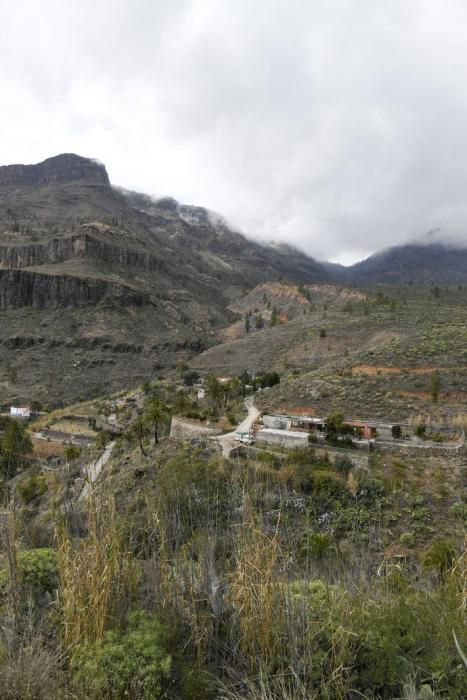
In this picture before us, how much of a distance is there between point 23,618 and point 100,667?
129cm

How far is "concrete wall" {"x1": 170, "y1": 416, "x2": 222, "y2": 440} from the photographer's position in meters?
27.4

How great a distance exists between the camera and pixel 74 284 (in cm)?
10050

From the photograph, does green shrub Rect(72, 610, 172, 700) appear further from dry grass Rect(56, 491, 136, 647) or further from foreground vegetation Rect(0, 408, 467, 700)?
dry grass Rect(56, 491, 136, 647)

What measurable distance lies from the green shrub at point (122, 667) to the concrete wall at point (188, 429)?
2309 cm

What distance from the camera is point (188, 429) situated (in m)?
28.3

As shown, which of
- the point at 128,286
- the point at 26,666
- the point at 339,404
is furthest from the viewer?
the point at 128,286

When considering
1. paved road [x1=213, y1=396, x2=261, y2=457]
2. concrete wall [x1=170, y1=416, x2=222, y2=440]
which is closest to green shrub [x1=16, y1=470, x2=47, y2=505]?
concrete wall [x1=170, y1=416, x2=222, y2=440]

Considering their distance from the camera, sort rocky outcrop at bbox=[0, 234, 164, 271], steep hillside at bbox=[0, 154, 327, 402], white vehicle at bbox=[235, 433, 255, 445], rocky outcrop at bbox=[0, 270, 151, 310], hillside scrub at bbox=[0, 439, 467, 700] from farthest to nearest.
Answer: rocky outcrop at bbox=[0, 234, 164, 271] → rocky outcrop at bbox=[0, 270, 151, 310] → steep hillside at bbox=[0, 154, 327, 402] → white vehicle at bbox=[235, 433, 255, 445] → hillside scrub at bbox=[0, 439, 467, 700]

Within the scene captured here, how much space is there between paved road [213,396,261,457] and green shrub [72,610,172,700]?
715 inches

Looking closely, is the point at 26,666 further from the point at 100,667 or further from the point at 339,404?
the point at 339,404

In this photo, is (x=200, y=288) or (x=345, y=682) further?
(x=200, y=288)

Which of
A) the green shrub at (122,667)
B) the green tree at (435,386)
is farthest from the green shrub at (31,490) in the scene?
the green tree at (435,386)

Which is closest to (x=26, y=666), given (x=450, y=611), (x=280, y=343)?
(x=450, y=611)

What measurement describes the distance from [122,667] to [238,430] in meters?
24.9
